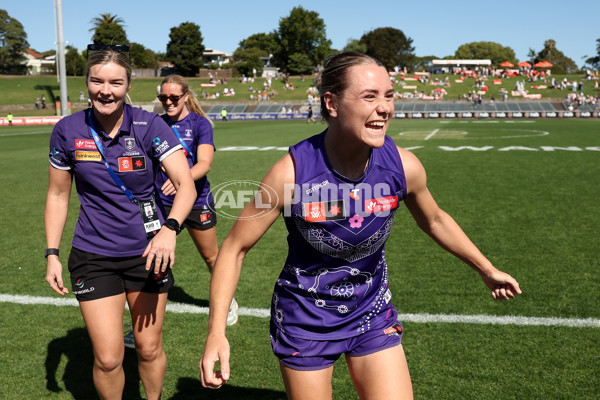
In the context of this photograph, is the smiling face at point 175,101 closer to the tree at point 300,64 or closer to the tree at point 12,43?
the tree at point 300,64

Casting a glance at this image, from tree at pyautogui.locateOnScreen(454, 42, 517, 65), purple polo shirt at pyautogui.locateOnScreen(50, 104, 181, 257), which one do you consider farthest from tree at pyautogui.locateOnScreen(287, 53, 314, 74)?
purple polo shirt at pyautogui.locateOnScreen(50, 104, 181, 257)

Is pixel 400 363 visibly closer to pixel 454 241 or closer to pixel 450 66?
pixel 454 241

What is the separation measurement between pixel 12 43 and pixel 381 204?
119130 millimetres

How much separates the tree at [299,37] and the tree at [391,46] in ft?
34.8

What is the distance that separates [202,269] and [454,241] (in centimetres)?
504

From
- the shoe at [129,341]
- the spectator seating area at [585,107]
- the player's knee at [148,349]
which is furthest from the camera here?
the spectator seating area at [585,107]

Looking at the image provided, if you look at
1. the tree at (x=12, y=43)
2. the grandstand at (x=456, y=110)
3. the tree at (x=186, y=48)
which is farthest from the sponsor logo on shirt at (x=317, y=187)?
the tree at (x=12, y=43)

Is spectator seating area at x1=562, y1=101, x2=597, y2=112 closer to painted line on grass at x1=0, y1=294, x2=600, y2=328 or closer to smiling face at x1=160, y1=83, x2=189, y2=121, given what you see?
painted line on grass at x1=0, y1=294, x2=600, y2=328

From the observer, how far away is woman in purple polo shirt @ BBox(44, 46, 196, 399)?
3359 mm

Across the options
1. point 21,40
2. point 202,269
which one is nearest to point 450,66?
point 21,40

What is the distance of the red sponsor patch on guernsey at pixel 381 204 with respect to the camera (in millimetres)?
2660

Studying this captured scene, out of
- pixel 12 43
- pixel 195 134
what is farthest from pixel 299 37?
pixel 195 134

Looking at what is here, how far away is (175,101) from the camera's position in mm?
5465

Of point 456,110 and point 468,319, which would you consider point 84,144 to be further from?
point 456,110
